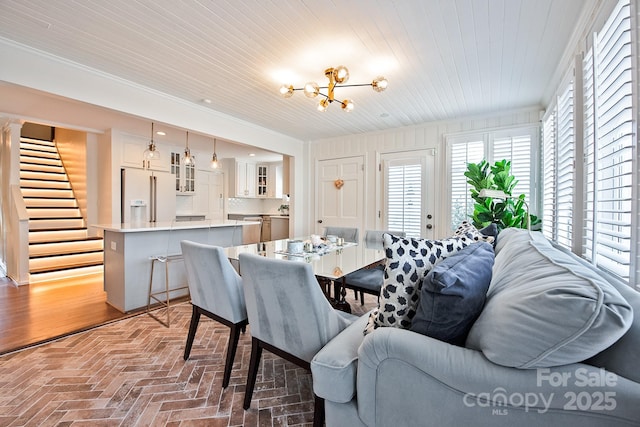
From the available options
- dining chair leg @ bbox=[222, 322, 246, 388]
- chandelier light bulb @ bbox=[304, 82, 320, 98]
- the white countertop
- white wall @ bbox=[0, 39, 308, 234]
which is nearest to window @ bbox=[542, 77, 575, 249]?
chandelier light bulb @ bbox=[304, 82, 320, 98]

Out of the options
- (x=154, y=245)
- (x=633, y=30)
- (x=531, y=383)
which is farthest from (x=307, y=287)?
(x=154, y=245)

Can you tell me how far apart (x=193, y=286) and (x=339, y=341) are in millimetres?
1257

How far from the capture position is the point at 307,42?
225cm

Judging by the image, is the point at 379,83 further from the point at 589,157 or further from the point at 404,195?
the point at 404,195

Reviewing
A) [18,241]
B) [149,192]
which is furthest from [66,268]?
[149,192]

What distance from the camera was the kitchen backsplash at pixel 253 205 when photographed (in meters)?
7.88

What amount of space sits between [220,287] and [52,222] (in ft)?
18.2

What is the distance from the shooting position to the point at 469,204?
13.3 ft

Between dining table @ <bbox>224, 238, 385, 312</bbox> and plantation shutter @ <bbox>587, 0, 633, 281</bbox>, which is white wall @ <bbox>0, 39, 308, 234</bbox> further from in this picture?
plantation shutter @ <bbox>587, 0, 633, 281</bbox>

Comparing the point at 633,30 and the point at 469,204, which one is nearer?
the point at 633,30

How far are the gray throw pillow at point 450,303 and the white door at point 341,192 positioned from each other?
156 inches

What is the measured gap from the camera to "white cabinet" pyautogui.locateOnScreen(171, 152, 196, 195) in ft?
19.9

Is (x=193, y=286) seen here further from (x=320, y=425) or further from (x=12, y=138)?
(x=12, y=138)

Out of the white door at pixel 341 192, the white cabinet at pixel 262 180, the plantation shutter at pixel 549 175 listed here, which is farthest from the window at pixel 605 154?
the white cabinet at pixel 262 180
